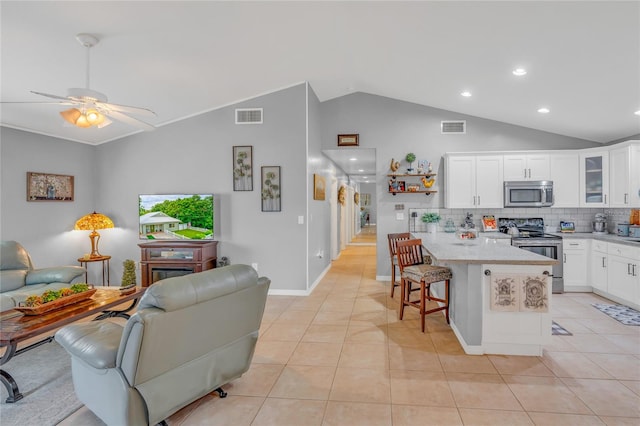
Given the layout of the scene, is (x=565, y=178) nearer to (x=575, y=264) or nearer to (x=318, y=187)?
(x=575, y=264)

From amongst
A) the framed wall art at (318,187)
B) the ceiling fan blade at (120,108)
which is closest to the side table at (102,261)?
the ceiling fan blade at (120,108)

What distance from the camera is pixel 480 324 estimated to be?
313 cm

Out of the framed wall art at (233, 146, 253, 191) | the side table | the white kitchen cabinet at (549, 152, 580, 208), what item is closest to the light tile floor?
the white kitchen cabinet at (549, 152, 580, 208)

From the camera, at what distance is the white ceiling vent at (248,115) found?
530 centimetres

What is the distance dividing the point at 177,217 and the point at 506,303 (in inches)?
176

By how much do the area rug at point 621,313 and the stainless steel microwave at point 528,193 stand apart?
166 centimetres

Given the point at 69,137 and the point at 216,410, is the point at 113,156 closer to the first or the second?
the point at 69,137

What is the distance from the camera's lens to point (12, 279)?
3898 mm

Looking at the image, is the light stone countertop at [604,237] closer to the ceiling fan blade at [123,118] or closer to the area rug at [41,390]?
the ceiling fan blade at [123,118]

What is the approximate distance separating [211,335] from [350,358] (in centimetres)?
140

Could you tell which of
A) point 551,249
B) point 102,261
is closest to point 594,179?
point 551,249

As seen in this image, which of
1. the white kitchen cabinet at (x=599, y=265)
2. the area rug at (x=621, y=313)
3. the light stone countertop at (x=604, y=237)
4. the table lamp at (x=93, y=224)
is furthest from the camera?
the table lamp at (x=93, y=224)

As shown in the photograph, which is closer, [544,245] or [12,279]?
[12,279]

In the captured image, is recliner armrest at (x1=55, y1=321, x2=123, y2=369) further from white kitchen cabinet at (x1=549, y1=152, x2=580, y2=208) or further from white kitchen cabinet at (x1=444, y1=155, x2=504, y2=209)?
white kitchen cabinet at (x1=549, y1=152, x2=580, y2=208)
